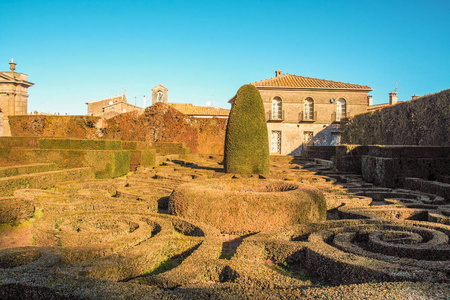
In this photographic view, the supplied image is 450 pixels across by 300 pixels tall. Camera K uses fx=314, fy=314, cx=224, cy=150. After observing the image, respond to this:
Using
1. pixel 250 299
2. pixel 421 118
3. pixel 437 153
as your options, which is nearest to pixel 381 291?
pixel 250 299

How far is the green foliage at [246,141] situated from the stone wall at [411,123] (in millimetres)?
8358

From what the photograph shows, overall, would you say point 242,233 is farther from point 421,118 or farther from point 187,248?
point 421,118

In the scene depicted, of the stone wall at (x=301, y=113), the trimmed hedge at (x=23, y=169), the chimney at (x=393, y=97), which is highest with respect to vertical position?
the chimney at (x=393, y=97)

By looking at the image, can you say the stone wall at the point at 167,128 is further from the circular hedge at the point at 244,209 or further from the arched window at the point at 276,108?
the circular hedge at the point at 244,209

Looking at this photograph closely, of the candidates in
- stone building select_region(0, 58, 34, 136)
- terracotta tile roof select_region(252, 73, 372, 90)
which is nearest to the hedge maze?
terracotta tile roof select_region(252, 73, 372, 90)

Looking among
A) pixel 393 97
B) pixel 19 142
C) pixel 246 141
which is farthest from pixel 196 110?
pixel 246 141

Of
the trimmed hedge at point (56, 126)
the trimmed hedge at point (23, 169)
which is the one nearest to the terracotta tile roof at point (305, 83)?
the trimmed hedge at point (56, 126)

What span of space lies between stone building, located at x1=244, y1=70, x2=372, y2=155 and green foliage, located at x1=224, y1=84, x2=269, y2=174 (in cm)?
2101

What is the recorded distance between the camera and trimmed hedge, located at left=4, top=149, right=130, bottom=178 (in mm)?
10336

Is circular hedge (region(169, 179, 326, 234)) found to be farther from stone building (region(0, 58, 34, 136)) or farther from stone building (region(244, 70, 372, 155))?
stone building (region(0, 58, 34, 136))

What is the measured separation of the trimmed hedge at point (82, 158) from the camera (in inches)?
407

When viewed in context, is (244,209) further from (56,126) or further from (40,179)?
(56,126)

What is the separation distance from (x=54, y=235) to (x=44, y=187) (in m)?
4.54

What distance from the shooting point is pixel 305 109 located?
102 feet
